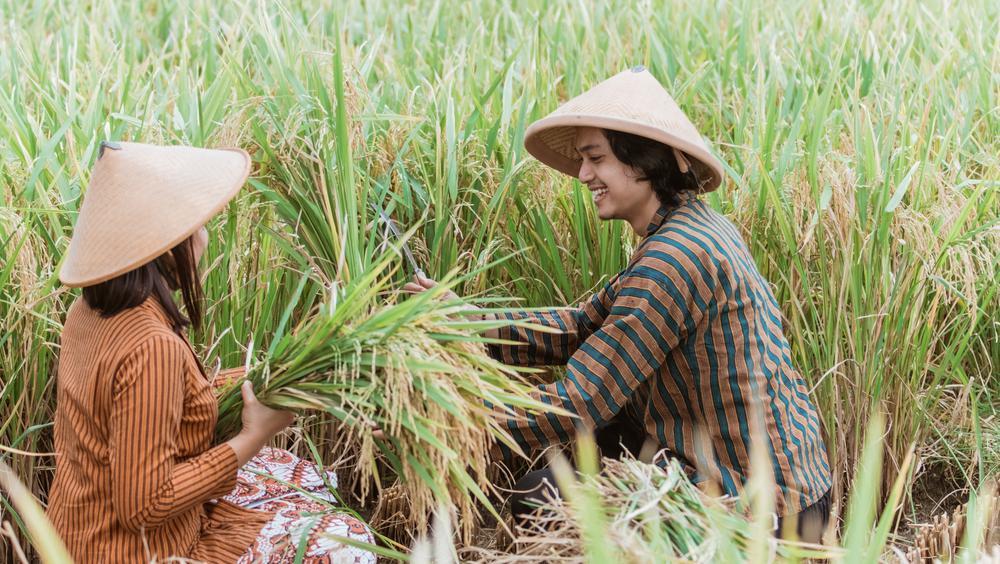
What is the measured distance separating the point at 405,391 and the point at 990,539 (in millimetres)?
1335

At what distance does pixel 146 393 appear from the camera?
1480 mm

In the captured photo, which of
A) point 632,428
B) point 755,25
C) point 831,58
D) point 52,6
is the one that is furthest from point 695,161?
point 52,6

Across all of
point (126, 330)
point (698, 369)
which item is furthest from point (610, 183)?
point (126, 330)

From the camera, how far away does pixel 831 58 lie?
330 centimetres

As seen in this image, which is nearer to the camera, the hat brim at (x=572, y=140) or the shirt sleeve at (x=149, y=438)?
the shirt sleeve at (x=149, y=438)

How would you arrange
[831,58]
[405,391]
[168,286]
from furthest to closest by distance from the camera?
[831,58], [168,286], [405,391]

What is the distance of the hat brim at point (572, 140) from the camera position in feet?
6.15

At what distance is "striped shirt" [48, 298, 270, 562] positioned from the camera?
4.88 ft

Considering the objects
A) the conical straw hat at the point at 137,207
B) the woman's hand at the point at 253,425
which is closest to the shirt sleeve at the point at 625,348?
the woman's hand at the point at 253,425

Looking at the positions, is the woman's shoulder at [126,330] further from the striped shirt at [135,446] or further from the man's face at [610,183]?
the man's face at [610,183]

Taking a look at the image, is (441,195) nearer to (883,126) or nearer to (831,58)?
(883,126)

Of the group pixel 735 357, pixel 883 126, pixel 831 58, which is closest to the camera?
pixel 735 357

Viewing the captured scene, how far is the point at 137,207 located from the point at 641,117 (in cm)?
88

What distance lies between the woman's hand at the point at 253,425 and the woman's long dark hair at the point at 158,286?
0.16 metres
